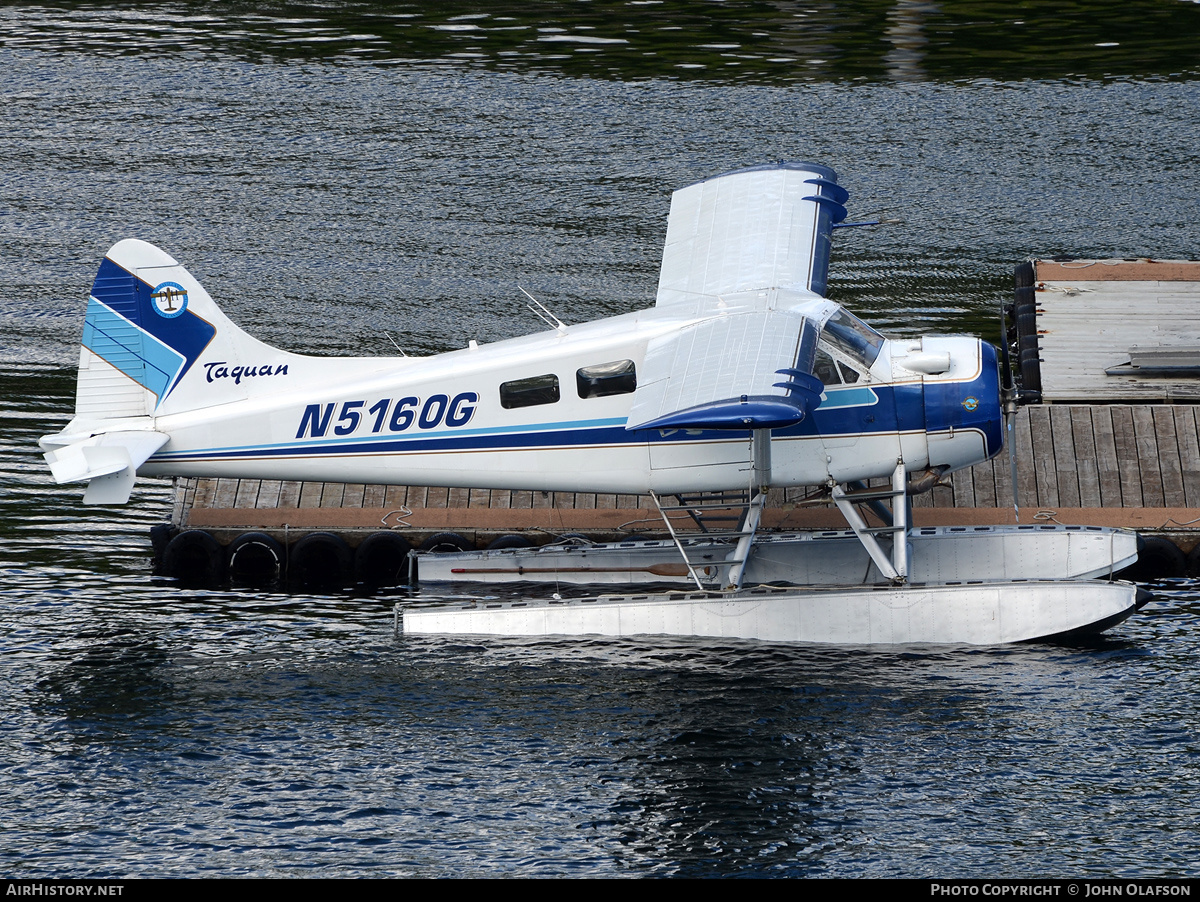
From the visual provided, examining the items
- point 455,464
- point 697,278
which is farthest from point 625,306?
point 455,464

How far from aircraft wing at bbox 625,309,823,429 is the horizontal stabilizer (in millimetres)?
6657

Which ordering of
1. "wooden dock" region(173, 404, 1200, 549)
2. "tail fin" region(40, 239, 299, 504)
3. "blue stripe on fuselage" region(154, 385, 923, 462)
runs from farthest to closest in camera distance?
"wooden dock" region(173, 404, 1200, 549) → "tail fin" region(40, 239, 299, 504) → "blue stripe on fuselage" region(154, 385, 923, 462)

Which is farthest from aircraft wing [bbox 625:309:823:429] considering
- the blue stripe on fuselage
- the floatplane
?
the blue stripe on fuselage

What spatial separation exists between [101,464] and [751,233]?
9.60m

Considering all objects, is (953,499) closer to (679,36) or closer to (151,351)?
(151,351)

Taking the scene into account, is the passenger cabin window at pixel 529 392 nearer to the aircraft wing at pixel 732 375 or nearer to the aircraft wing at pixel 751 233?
the aircraft wing at pixel 732 375

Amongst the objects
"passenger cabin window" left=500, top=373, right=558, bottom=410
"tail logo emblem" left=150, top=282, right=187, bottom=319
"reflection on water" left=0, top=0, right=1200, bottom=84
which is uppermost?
"reflection on water" left=0, top=0, right=1200, bottom=84

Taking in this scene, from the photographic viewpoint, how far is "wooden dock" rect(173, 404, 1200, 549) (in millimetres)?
23000

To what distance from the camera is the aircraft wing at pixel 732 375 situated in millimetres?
17562

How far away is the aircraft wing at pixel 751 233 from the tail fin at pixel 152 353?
5812mm

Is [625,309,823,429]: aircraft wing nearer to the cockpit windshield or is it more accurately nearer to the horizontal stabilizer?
the cockpit windshield

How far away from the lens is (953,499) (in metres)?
23.6

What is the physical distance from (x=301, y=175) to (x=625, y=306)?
12644mm

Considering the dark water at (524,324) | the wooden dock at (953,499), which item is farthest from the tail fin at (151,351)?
the dark water at (524,324)
